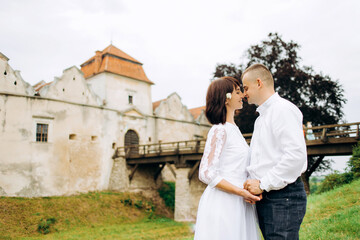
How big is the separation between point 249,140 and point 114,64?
471 inches

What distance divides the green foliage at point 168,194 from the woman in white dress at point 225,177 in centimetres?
1803

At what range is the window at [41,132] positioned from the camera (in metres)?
17.0

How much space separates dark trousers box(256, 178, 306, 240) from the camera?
7.15 ft

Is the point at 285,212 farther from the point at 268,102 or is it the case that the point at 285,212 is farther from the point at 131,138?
the point at 131,138

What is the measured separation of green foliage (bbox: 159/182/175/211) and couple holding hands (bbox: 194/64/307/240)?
59.3ft

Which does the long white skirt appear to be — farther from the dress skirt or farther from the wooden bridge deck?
the wooden bridge deck

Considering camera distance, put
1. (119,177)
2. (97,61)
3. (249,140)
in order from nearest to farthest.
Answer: (249,140), (119,177), (97,61)

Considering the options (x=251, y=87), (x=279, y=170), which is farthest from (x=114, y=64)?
(x=279, y=170)

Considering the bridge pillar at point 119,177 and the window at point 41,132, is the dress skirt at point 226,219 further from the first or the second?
the bridge pillar at point 119,177

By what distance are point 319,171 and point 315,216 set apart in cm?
1436

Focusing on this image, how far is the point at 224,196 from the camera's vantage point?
2.44 m

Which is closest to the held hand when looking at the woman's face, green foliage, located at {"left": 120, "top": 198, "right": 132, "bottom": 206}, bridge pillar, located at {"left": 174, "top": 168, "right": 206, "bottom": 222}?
the woman's face

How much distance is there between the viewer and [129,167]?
19984 millimetres

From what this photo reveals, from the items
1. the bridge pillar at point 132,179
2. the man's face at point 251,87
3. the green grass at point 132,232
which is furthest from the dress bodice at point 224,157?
the bridge pillar at point 132,179
